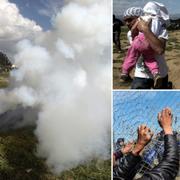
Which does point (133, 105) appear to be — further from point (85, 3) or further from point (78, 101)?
point (85, 3)

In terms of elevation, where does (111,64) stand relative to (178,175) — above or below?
above

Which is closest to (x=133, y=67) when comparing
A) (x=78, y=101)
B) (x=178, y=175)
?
(x=78, y=101)

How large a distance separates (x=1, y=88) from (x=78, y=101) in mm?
791

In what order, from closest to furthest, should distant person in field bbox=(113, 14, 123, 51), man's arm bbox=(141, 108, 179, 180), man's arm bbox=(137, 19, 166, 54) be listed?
1. man's arm bbox=(141, 108, 179, 180)
2. man's arm bbox=(137, 19, 166, 54)
3. distant person in field bbox=(113, 14, 123, 51)

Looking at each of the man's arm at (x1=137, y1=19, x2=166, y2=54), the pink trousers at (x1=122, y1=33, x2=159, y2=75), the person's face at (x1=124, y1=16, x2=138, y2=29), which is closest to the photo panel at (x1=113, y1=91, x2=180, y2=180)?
the pink trousers at (x1=122, y1=33, x2=159, y2=75)

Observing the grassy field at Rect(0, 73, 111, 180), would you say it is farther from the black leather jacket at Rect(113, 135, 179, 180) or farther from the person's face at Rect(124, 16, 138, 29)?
the person's face at Rect(124, 16, 138, 29)

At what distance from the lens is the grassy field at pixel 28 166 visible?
6578 millimetres

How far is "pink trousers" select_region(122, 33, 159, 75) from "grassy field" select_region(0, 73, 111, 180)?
976 mm

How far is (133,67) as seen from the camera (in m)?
6.54

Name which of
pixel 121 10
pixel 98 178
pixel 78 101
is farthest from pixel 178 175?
pixel 121 10

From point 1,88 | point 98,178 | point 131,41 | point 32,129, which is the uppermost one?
point 131,41

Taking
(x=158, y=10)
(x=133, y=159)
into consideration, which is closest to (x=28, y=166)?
(x=133, y=159)

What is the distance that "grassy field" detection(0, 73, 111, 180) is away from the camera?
6578 millimetres

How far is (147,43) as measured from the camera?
6.40 meters
